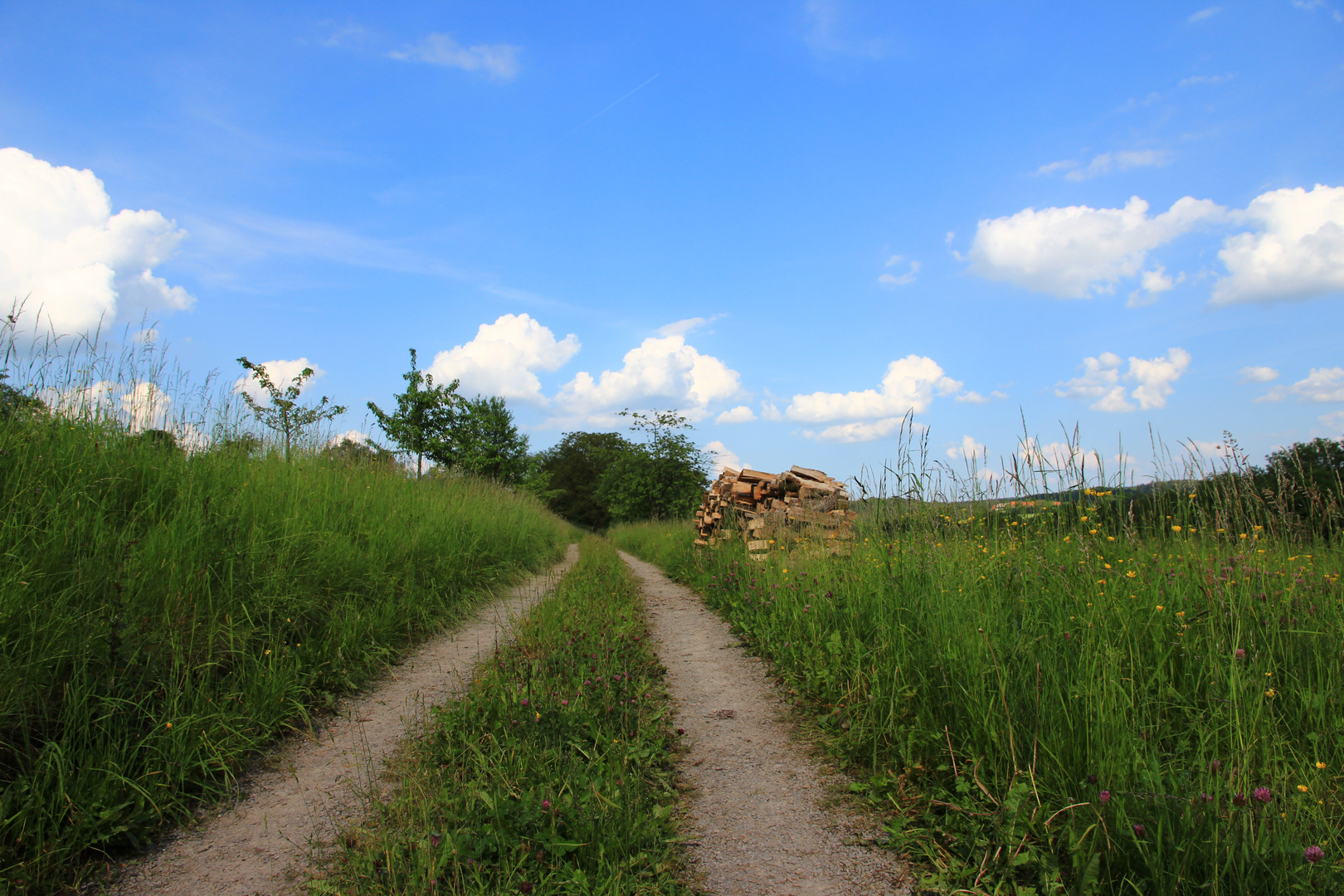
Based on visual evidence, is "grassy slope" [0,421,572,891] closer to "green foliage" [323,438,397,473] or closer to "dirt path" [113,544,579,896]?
"dirt path" [113,544,579,896]

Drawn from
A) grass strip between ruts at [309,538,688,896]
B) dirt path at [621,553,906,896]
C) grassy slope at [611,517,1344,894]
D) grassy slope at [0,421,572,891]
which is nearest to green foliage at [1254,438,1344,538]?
grassy slope at [611,517,1344,894]

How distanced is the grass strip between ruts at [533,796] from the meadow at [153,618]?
1154 millimetres

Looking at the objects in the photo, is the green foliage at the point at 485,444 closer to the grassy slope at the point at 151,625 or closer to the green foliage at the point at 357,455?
the green foliage at the point at 357,455

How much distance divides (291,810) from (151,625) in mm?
1678

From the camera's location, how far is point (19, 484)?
151 inches

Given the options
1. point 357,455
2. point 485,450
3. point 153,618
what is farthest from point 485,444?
point 153,618

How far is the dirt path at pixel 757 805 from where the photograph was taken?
2359 millimetres

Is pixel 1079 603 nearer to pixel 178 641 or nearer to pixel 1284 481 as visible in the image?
pixel 1284 481

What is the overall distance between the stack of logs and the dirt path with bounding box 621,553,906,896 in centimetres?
349

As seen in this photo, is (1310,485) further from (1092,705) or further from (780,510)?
(780,510)

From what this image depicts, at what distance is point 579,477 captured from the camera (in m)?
57.7

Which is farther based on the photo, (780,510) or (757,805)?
(780,510)

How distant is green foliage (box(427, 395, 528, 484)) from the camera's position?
70.2 ft

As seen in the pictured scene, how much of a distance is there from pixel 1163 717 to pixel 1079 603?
2.36ft
